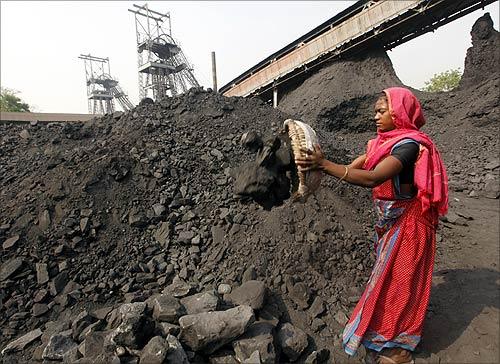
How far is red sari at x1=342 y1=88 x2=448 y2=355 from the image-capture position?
1950 millimetres

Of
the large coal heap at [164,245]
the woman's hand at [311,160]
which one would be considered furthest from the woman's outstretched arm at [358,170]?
the large coal heap at [164,245]

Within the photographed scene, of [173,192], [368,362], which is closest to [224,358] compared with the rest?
[368,362]

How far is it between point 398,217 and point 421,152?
1.62 ft

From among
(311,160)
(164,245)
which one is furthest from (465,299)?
(164,245)

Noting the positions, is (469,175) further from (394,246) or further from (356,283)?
(394,246)

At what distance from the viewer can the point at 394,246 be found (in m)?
2.09

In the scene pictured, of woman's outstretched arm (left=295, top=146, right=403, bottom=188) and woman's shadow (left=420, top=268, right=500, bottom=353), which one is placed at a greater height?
woman's outstretched arm (left=295, top=146, right=403, bottom=188)

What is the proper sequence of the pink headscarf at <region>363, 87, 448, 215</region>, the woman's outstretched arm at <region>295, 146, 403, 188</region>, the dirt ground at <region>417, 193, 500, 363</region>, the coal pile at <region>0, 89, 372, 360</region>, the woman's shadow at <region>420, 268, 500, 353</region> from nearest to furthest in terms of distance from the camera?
the woman's outstretched arm at <region>295, 146, 403, 188</region> → the pink headscarf at <region>363, 87, 448, 215</region> → the dirt ground at <region>417, 193, 500, 363</region> → the woman's shadow at <region>420, 268, 500, 353</region> → the coal pile at <region>0, 89, 372, 360</region>

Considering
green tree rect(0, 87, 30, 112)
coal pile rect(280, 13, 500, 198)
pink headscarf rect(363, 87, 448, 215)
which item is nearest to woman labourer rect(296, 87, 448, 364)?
pink headscarf rect(363, 87, 448, 215)

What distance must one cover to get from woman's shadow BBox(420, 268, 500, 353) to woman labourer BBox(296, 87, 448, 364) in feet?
1.82

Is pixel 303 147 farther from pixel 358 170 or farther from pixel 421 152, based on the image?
pixel 421 152

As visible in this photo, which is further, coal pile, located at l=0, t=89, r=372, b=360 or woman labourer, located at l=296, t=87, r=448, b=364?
coal pile, located at l=0, t=89, r=372, b=360

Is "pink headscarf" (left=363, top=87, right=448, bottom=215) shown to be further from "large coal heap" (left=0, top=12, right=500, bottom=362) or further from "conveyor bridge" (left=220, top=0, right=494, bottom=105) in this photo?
"conveyor bridge" (left=220, top=0, right=494, bottom=105)

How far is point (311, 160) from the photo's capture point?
1.82 meters
